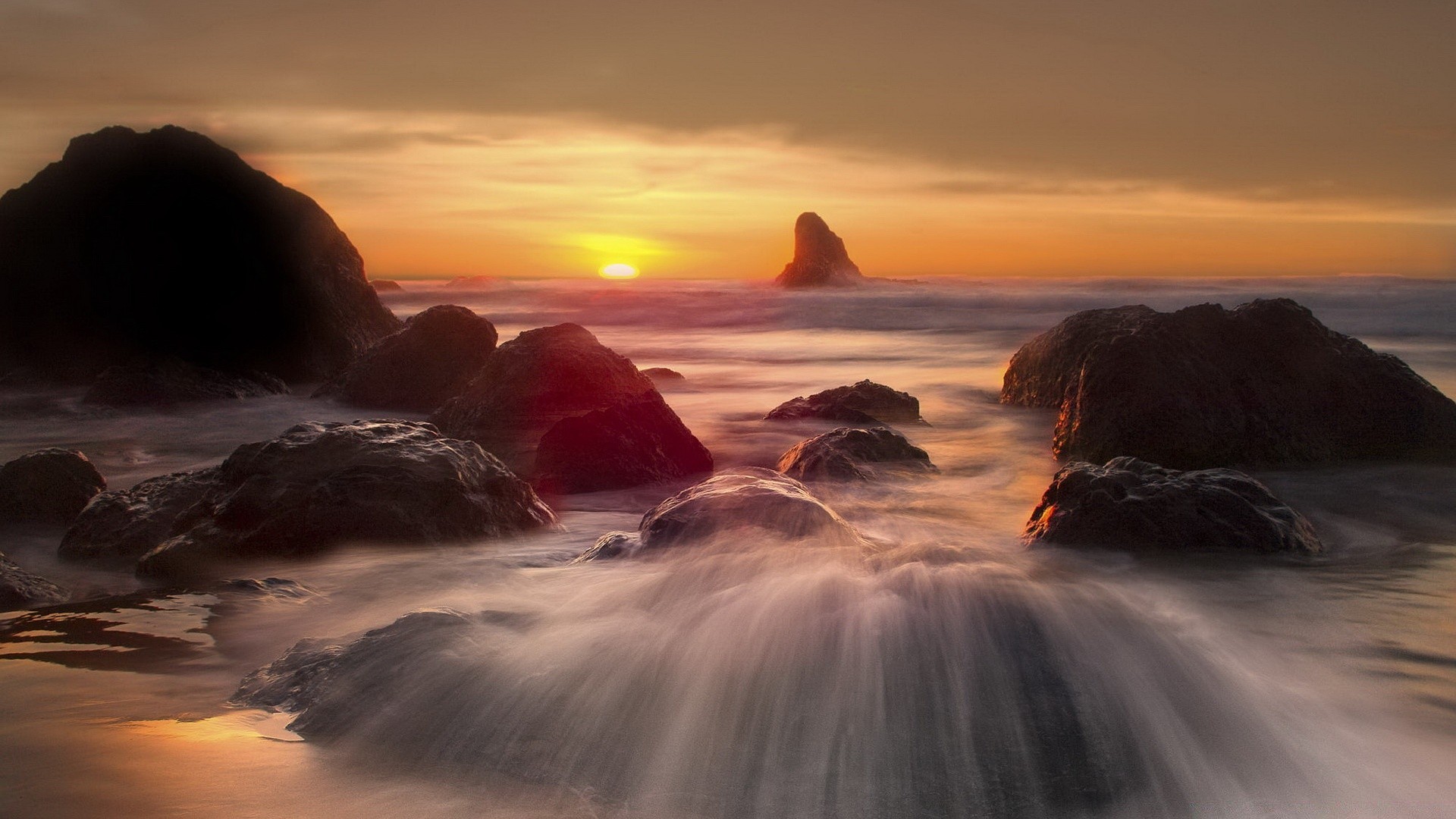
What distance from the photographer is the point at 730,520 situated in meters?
4.39

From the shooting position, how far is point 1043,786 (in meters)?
2.58

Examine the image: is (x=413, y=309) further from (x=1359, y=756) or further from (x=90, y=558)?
(x=1359, y=756)

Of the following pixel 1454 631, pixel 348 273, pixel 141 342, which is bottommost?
pixel 1454 631

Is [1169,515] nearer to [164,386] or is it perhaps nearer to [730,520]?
[730,520]

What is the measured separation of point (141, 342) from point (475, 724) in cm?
1204

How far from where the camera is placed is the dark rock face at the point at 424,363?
10.6m

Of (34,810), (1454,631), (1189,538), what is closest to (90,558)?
(34,810)

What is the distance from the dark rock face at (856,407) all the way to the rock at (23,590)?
635 cm

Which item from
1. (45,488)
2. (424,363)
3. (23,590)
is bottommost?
(23,590)

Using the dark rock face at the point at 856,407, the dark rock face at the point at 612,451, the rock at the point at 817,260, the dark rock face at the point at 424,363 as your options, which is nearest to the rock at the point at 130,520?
the dark rock face at the point at 612,451

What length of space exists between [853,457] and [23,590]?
483 centimetres

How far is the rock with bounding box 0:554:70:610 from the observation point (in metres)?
4.02

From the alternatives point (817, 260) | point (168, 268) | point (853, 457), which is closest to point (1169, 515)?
point (853, 457)

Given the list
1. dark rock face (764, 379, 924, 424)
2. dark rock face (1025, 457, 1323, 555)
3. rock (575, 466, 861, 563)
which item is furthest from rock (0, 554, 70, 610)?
dark rock face (764, 379, 924, 424)
